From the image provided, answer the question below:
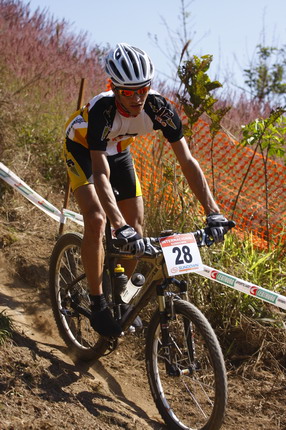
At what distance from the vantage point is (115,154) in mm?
4617

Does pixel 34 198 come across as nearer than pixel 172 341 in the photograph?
No

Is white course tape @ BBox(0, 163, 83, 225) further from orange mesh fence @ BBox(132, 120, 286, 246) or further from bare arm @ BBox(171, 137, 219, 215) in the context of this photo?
bare arm @ BBox(171, 137, 219, 215)

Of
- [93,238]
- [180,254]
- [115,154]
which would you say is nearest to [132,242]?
[180,254]

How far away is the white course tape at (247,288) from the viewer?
4.39 metres

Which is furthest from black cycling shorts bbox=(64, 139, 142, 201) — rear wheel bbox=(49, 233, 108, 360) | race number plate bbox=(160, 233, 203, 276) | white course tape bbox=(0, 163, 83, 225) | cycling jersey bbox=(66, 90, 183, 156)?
white course tape bbox=(0, 163, 83, 225)

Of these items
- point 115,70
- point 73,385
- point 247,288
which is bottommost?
point 73,385

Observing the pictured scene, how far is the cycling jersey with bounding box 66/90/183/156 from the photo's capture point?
4.07 meters

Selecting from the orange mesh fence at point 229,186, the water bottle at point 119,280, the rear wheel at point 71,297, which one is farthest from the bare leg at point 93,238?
the orange mesh fence at point 229,186

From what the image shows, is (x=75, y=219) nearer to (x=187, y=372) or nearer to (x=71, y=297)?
(x=71, y=297)

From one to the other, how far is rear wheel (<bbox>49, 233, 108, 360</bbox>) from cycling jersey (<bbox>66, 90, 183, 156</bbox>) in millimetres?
857

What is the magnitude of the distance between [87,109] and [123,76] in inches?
24.5

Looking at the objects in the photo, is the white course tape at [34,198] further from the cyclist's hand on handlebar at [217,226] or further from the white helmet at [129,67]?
the cyclist's hand on handlebar at [217,226]

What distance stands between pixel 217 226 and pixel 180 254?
0.88 ft

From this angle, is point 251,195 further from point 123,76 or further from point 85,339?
point 123,76
